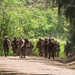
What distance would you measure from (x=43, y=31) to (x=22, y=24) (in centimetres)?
1180

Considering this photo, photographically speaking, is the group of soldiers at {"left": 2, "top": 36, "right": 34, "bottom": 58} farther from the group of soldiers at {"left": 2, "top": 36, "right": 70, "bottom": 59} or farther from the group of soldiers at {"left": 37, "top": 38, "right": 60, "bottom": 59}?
the group of soldiers at {"left": 37, "top": 38, "right": 60, "bottom": 59}

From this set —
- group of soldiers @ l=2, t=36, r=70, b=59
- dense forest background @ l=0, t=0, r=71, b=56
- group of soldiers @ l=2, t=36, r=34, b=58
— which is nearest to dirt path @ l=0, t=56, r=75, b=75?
group of soldiers @ l=2, t=36, r=34, b=58

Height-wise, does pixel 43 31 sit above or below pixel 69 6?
below

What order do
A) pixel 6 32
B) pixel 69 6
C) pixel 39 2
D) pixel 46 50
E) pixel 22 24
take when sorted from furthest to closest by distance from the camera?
1. pixel 39 2
2. pixel 22 24
3. pixel 6 32
4. pixel 46 50
5. pixel 69 6

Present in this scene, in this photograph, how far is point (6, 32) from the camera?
174 ft

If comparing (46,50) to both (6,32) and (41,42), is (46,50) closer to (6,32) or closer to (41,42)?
(41,42)

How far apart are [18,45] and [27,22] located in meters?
22.3

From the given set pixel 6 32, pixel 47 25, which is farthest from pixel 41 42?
pixel 47 25

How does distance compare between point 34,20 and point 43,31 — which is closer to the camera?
point 34,20

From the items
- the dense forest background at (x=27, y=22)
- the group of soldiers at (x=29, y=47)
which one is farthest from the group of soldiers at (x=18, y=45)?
the dense forest background at (x=27, y=22)

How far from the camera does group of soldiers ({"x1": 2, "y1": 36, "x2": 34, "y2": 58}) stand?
3269 cm

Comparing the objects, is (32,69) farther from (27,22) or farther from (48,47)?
(27,22)

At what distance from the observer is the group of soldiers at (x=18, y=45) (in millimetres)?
32691

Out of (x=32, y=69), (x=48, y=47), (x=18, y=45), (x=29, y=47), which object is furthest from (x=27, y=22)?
(x=32, y=69)
